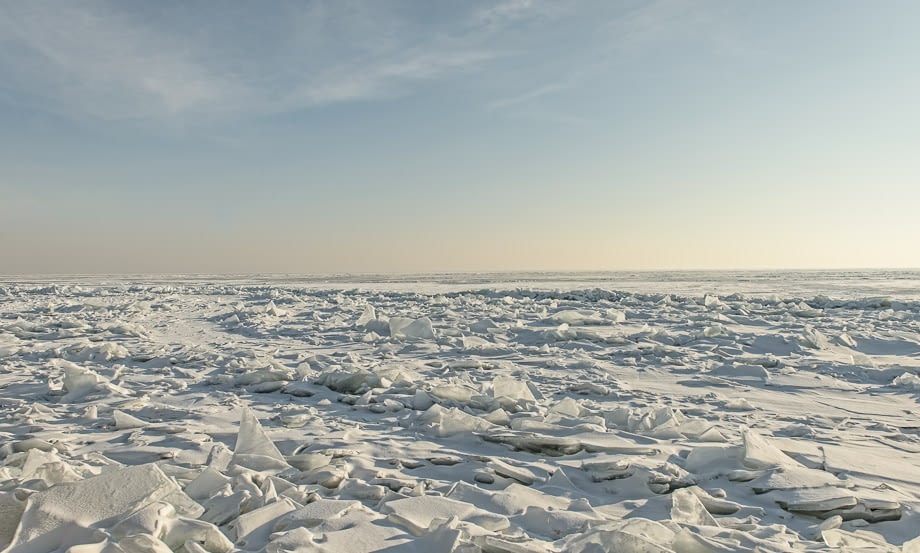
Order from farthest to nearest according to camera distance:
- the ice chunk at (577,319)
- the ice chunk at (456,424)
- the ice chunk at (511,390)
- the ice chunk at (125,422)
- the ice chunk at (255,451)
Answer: the ice chunk at (577,319) < the ice chunk at (511,390) < the ice chunk at (125,422) < the ice chunk at (456,424) < the ice chunk at (255,451)

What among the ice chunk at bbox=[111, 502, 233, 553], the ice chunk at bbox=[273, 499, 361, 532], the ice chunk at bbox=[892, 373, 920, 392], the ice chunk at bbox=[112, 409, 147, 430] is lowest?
the ice chunk at bbox=[112, 409, 147, 430]

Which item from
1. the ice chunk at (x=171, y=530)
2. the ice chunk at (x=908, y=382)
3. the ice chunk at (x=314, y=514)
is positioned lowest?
the ice chunk at (x=908, y=382)

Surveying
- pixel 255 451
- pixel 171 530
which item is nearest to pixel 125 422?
pixel 255 451

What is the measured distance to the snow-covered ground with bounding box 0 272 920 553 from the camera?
6.56ft

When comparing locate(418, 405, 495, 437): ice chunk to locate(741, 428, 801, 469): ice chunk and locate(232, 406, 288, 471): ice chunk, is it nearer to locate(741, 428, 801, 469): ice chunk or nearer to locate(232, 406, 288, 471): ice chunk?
locate(232, 406, 288, 471): ice chunk

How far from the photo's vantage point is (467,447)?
321cm

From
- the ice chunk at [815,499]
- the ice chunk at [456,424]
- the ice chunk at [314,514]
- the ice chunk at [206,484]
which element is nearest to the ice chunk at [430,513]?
the ice chunk at [314,514]

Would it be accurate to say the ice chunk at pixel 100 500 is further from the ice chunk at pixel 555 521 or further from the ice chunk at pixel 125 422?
the ice chunk at pixel 125 422

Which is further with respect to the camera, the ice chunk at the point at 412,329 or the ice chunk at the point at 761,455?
the ice chunk at the point at 412,329

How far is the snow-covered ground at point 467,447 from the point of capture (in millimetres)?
1999

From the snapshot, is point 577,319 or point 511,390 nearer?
point 511,390

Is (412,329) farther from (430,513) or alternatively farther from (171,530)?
(171,530)

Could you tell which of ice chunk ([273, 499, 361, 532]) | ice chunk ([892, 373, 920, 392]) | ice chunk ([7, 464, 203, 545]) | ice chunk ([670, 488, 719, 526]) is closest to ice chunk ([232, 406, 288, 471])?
ice chunk ([7, 464, 203, 545])

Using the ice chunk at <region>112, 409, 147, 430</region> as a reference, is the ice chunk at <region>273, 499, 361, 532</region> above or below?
above
